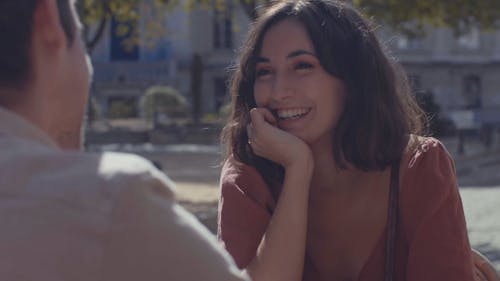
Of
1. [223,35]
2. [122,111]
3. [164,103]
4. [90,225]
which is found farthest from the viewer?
[223,35]

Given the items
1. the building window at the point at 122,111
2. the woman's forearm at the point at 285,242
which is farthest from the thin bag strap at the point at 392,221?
the building window at the point at 122,111

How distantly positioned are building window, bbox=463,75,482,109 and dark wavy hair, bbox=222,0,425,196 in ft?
148

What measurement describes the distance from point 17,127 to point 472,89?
1873 inches

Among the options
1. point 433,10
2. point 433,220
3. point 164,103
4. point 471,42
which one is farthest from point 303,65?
point 471,42

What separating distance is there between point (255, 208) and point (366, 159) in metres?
0.39

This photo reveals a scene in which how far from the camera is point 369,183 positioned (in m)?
3.04

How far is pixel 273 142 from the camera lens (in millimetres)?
2910

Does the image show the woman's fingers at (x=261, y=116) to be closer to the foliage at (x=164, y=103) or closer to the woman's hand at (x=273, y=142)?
the woman's hand at (x=273, y=142)

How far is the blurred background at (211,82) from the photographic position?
14.0 m

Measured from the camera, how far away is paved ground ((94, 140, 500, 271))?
10406mm

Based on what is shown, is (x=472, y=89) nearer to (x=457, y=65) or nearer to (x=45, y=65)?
(x=457, y=65)

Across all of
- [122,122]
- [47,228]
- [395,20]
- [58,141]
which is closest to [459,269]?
[58,141]

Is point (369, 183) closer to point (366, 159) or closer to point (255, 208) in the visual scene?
point (366, 159)

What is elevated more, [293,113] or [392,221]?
[293,113]
